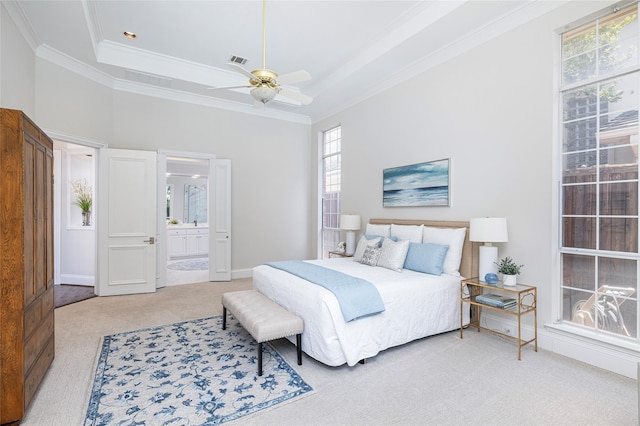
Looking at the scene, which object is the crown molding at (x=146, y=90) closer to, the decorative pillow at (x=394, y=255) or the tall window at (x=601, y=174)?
the decorative pillow at (x=394, y=255)

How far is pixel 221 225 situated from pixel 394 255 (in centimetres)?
358

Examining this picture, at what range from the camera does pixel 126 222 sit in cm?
517

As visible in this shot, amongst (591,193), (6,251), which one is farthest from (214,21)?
(591,193)

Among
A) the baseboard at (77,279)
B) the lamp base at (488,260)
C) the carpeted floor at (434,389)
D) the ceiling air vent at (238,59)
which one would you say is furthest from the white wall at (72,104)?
the lamp base at (488,260)

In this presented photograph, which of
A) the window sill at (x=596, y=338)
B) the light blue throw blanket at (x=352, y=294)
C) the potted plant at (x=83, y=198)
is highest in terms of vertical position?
the potted plant at (x=83, y=198)

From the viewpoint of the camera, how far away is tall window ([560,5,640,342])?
104 inches

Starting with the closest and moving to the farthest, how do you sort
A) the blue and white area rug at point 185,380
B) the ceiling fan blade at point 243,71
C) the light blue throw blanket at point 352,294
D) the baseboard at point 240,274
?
the blue and white area rug at point 185,380, the light blue throw blanket at point 352,294, the ceiling fan blade at point 243,71, the baseboard at point 240,274

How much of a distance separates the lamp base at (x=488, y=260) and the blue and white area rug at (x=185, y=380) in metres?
2.14

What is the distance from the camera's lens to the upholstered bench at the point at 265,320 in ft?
8.47

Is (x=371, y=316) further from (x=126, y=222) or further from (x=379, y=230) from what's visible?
(x=126, y=222)

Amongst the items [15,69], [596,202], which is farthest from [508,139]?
[15,69]

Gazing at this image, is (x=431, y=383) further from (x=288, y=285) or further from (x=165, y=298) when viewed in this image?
(x=165, y=298)

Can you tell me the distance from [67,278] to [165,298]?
2.37 metres

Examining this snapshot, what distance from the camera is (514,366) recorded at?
2.73m
